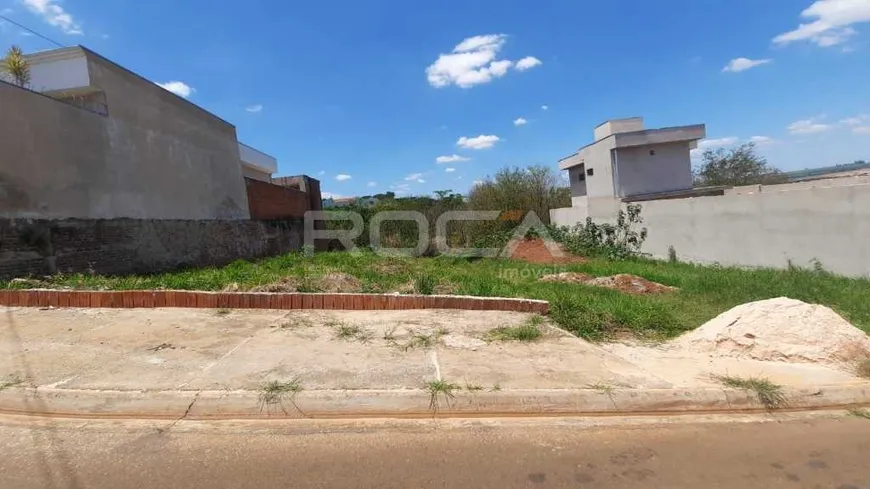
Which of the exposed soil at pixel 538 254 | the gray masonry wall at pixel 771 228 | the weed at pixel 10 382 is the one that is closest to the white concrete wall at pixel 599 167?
the exposed soil at pixel 538 254

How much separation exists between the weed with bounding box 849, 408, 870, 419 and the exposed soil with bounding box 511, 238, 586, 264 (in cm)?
1163

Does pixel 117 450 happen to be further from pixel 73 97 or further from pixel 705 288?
pixel 73 97

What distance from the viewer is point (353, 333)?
5254 mm

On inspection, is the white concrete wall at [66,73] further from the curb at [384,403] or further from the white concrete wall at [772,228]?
the white concrete wall at [772,228]

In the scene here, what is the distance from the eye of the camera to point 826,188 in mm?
9875

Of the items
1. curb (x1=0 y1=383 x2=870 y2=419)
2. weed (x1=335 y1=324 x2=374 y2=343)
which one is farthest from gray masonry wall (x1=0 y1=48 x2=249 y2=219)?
weed (x1=335 y1=324 x2=374 y2=343)

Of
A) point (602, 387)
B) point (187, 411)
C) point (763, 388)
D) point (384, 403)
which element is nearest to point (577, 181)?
point (763, 388)

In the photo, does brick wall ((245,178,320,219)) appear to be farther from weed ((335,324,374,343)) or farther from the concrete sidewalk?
weed ((335,324,374,343))

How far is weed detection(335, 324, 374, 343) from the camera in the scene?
5.07 meters

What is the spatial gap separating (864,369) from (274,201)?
1800 cm

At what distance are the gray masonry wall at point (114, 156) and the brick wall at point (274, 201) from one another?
157cm

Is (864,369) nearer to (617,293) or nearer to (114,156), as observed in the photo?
(617,293)

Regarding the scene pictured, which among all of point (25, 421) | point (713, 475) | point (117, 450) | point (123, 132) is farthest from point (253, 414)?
point (123, 132)

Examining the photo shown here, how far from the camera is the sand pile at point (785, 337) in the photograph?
4477 millimetres
